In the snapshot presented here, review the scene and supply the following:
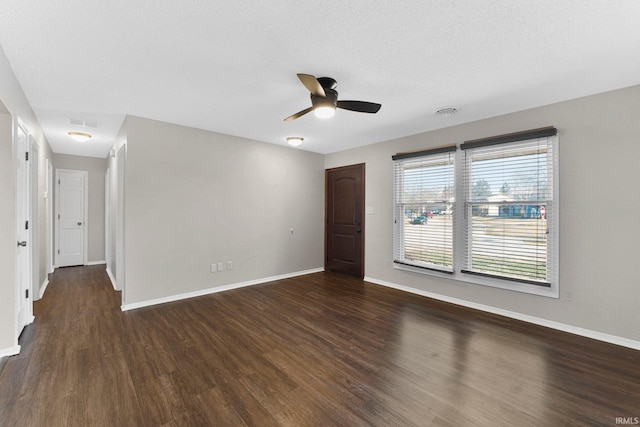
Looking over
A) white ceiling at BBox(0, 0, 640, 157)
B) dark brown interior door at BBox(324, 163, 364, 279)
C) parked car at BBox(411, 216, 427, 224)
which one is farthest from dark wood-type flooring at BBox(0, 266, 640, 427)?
white ceiling at BBox(0, 0, 640, 157)

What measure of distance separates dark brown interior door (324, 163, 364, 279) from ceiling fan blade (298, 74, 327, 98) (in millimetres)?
2980

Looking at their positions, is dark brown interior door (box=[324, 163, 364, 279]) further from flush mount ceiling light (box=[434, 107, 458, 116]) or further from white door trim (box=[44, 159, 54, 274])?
white door trim (box=[44, 159, 54, 274])

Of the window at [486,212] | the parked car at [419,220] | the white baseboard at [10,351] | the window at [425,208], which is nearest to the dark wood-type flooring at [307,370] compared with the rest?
the white baseboard at [10,351]

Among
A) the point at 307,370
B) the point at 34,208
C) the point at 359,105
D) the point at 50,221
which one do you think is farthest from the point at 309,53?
the point at 50,221

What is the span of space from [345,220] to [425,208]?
5.89ft

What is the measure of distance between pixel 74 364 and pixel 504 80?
4.66 m

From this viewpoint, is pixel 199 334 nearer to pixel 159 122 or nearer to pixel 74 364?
pixel 74 364

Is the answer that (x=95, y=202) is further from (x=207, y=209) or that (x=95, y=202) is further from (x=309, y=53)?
(x=309, y=53)

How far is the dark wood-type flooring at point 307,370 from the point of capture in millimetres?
1762

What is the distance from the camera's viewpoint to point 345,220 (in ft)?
18.5

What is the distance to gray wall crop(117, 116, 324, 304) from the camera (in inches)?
144

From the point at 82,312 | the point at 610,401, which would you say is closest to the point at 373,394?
the point at 610,401

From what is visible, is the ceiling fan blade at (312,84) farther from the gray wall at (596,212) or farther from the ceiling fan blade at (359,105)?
the gray wall at (596,212)

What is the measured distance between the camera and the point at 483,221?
3.62 meters
